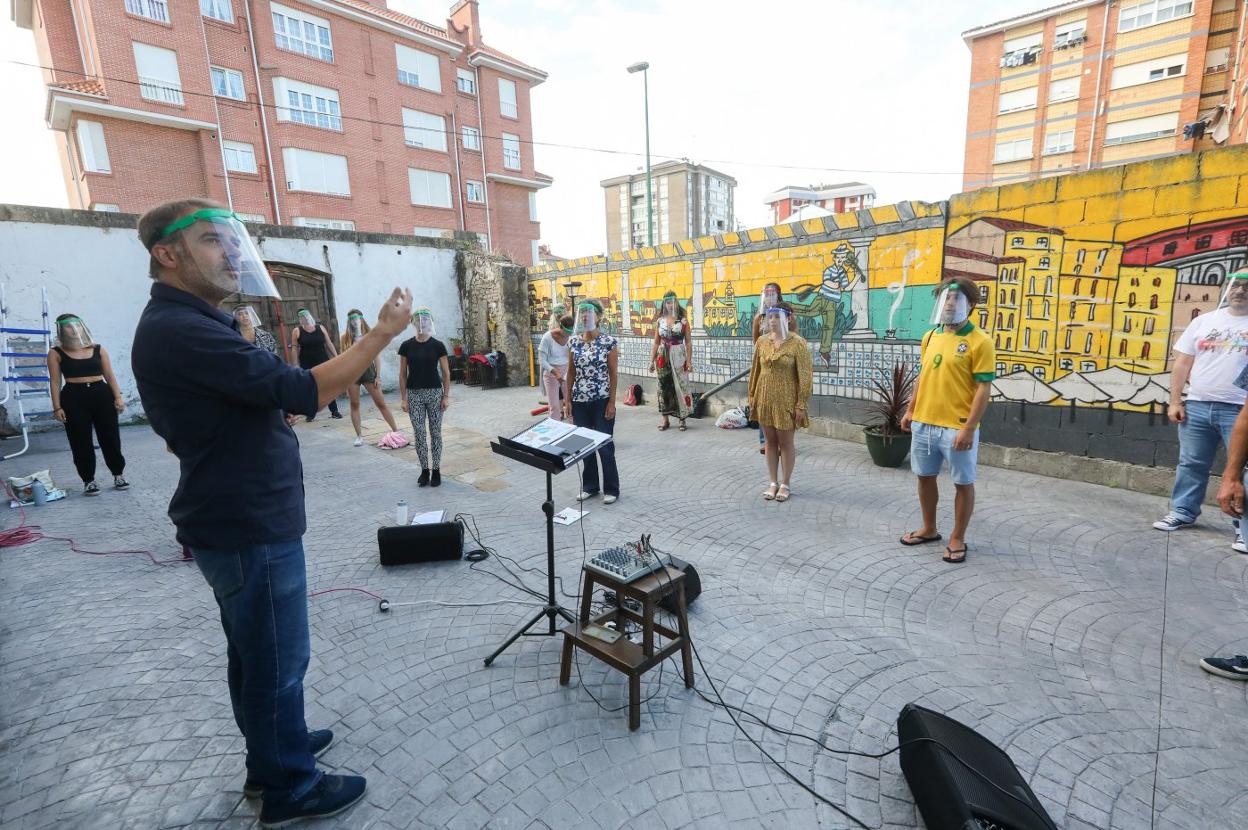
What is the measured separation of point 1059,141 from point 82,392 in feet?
143

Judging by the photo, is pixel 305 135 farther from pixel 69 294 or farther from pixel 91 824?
pixel 91 824

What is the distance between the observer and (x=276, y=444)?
6.45 ft

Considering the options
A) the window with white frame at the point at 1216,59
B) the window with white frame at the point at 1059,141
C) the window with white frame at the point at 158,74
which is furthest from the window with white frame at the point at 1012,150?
the window with white frame at the point at 158,74

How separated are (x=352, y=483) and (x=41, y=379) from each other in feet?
22.7

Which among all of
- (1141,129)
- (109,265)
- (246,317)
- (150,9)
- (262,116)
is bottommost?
(246,317)

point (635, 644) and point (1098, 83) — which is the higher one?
point (1098, 83)

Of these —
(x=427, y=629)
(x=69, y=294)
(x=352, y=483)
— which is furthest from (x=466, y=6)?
(x=427, y=629)

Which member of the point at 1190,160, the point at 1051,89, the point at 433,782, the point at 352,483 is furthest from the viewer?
the point at 1051,89

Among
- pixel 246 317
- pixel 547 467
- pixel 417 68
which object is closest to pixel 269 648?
pixel 547 467

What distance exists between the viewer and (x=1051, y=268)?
18.4 ft

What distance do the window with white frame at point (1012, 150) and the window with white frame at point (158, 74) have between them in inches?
1681

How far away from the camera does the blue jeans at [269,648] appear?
192 cm

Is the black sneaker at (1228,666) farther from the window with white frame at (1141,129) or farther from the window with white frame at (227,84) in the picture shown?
the window with white frame at (1141,129)

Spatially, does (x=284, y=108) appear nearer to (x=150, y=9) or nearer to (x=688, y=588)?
(x=150, y=9)
